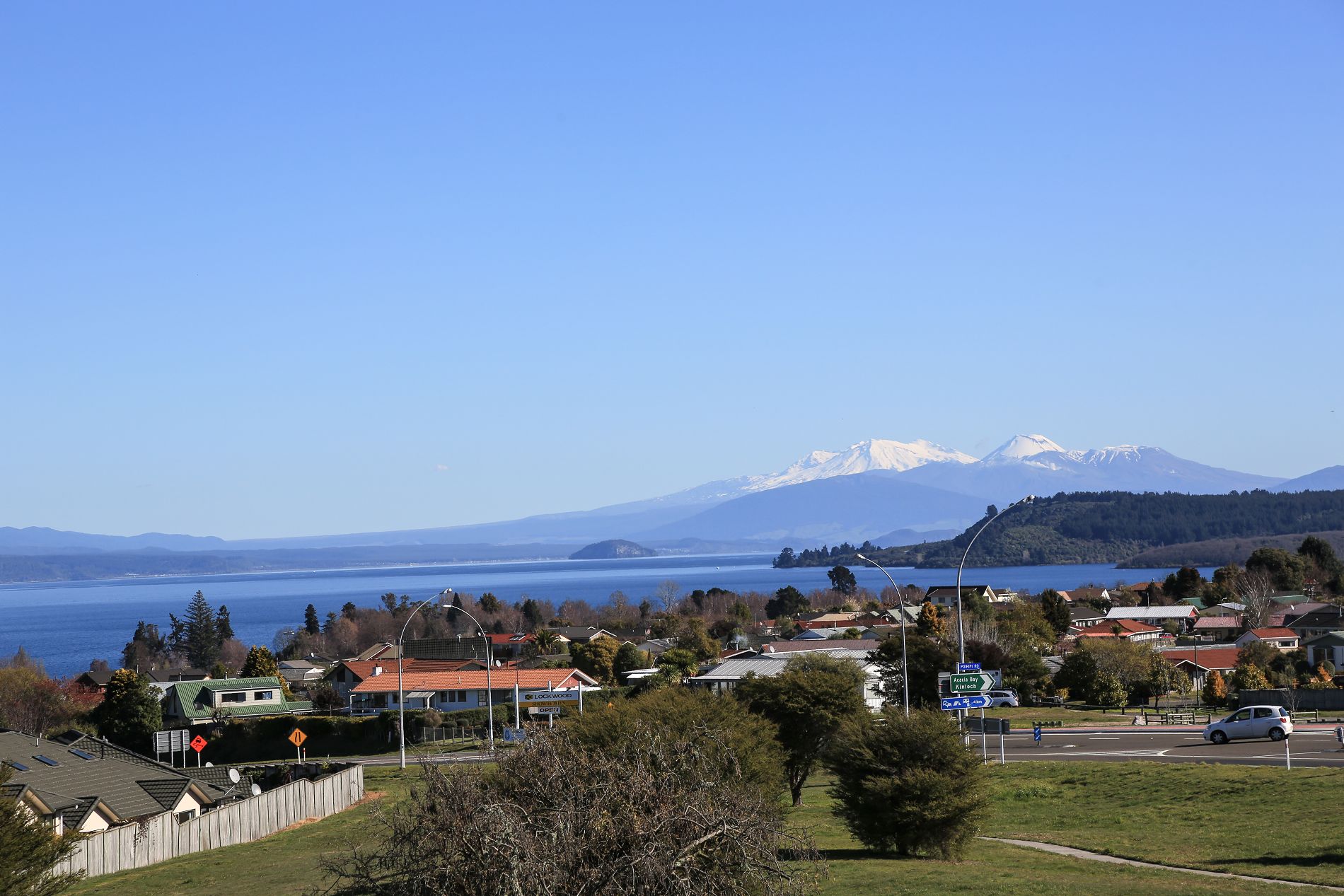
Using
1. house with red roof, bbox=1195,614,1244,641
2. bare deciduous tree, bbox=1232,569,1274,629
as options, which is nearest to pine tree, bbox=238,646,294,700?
house with red roof, bbox=1195,614,1244,641

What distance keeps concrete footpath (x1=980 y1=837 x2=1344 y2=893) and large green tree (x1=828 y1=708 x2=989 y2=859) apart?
209 centimetres

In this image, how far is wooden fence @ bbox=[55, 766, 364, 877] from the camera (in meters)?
33.3

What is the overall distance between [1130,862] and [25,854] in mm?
20940

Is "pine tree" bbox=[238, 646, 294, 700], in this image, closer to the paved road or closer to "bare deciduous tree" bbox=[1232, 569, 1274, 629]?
the paved road

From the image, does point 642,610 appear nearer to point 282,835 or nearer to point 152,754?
point 152,754

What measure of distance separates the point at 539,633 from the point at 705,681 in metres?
39.1

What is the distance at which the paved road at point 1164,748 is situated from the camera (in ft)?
143

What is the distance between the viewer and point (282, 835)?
1492 inches

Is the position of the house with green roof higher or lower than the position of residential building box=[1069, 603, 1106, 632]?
higher

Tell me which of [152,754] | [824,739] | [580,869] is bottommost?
[152,754]

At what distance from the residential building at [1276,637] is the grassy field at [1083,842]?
6323 cm

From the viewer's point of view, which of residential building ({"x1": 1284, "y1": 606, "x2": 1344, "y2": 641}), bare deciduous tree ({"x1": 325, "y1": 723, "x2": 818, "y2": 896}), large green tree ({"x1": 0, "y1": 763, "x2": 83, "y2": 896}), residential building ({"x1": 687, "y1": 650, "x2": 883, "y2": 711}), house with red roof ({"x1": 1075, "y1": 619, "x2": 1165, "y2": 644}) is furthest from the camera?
house with red roof ({"x1": 1075, "y1": 619, "x2": 1165, "y2": 644})

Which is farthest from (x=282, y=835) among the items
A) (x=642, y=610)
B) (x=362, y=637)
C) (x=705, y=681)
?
(x=642, y=610)

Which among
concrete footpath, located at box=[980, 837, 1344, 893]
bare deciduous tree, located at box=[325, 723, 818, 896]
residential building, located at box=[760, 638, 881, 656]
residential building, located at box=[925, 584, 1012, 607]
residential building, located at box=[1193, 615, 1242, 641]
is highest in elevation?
bare deciduous tree, located at box=[325, 723, 818, 896]
